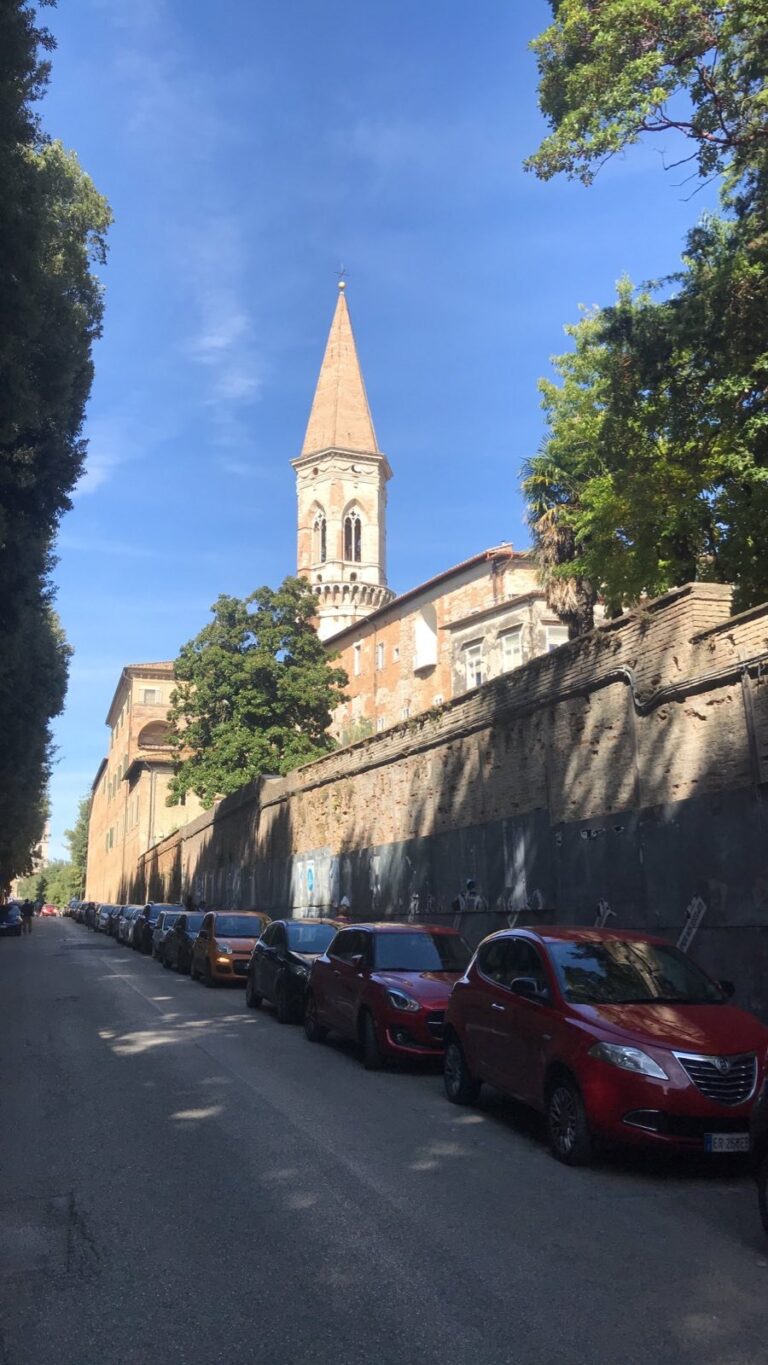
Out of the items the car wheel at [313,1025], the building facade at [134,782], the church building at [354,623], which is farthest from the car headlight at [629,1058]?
the building facade at [134,782]

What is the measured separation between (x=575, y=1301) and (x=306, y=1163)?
2.70m

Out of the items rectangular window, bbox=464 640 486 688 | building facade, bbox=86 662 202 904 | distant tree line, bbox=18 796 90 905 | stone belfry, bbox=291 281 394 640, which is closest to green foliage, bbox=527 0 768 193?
rectangular window, bbox=464 640 486 688

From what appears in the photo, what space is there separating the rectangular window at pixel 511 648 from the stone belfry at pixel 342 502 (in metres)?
34.2

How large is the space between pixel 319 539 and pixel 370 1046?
76577 mm

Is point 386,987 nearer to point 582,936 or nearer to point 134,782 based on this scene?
point 582,936

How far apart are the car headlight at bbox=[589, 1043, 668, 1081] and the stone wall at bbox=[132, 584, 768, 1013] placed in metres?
5.45

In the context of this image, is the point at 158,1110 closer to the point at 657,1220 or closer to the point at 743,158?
the point at 657,1220

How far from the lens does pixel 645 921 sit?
14062mm

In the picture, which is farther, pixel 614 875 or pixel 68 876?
pixel 68 876

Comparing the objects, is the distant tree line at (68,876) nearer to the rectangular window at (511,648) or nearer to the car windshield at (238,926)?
the rectangular window at (511,648)

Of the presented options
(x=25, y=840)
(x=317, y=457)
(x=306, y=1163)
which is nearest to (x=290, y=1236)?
(x=306, y=1163)

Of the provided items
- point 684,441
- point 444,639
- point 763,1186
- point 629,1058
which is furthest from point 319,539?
point 763,1186

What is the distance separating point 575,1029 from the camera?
7316 millimetres

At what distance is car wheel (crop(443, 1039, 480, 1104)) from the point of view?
30.2 feet
